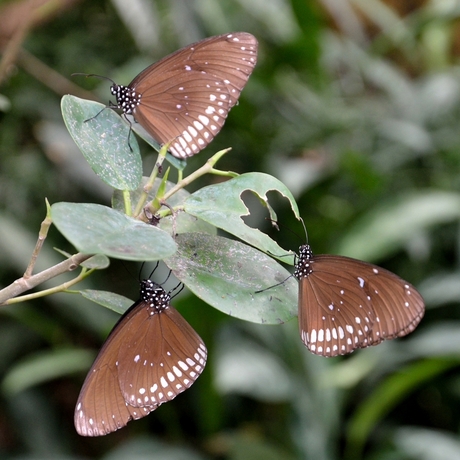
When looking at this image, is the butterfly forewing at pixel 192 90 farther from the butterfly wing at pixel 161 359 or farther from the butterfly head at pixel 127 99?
the butterfly wing at pixel 161 359

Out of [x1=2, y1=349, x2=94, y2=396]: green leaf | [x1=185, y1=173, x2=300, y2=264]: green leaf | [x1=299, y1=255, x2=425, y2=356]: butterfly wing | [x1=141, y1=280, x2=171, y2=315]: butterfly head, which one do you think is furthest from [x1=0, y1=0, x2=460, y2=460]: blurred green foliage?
[x1=185, y1=173, x2=300, y2=264]: green leaf

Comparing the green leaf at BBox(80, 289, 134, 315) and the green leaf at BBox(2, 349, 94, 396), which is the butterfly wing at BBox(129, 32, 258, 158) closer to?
the green leaf at BBox(80, 289, 134, 315)

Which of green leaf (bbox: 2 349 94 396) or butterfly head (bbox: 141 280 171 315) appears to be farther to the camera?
green leaf (bbox: 2 349 94 396)

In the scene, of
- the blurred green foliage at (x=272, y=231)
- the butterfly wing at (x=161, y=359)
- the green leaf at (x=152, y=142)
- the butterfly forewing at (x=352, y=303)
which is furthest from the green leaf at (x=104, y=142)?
the blurred green foliage at (x=272, y=231)

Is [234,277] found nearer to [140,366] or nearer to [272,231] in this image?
[140,366]

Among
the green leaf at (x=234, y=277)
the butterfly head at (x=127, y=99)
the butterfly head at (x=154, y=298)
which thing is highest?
the butterfly head at (x=127, y=99)

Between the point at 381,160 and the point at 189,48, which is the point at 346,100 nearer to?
the point at 381,160
